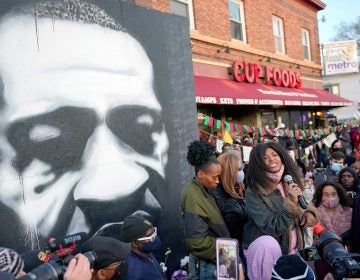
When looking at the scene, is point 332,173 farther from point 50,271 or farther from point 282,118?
point 282,118

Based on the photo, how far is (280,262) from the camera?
6.08ft

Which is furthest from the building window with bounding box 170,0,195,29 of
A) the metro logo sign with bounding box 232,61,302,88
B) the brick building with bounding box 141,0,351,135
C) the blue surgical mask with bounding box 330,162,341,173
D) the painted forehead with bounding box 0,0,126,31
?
the painted forehead with bounding box 0,0,126,31

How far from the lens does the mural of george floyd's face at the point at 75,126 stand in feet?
11.0

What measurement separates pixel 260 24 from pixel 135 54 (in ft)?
32.4

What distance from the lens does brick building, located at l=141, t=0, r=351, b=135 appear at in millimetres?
10125

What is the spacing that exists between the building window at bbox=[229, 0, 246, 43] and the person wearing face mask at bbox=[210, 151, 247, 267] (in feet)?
30.0

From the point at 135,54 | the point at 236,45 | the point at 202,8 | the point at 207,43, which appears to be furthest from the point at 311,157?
the point at 135,54

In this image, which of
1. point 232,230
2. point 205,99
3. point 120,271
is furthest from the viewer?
point 205,99

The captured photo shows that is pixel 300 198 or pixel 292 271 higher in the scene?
pixel 300 198

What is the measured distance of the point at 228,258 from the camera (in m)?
2.45

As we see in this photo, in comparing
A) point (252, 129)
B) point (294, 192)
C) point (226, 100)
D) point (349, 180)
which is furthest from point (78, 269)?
point (252, 129)

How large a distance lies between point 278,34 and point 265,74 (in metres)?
2.82

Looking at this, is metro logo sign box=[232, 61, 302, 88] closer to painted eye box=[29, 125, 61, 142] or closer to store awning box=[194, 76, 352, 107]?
store awning box=[194, 76, 352, 107]

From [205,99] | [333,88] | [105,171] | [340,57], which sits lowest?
[105,171]
